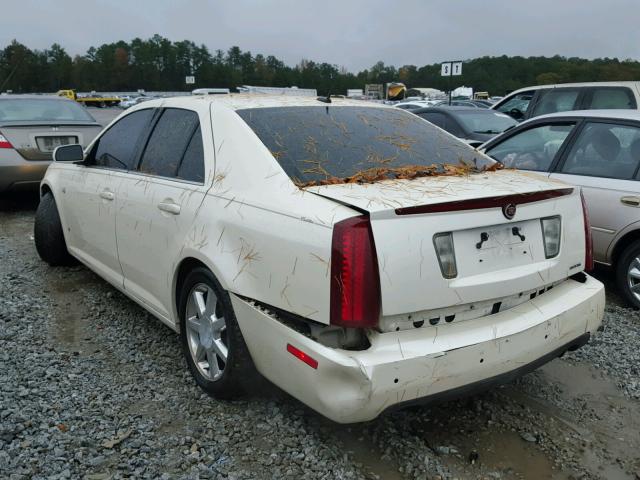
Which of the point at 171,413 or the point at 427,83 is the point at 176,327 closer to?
the point at 171,413

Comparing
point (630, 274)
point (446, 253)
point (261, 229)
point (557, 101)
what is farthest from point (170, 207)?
point (557, 101)

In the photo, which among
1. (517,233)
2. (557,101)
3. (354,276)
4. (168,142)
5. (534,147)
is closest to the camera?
(354,276)

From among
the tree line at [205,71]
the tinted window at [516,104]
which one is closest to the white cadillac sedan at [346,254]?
the tinted window at [516,104]

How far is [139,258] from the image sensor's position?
3502 millimetres

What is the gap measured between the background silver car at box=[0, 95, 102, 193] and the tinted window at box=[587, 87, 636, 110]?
22.3 feet

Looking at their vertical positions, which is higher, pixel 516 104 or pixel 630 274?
pixel 516 104

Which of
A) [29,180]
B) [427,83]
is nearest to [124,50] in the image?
[427,83]

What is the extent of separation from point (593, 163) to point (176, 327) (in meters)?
3.51

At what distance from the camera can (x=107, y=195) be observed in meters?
3.86

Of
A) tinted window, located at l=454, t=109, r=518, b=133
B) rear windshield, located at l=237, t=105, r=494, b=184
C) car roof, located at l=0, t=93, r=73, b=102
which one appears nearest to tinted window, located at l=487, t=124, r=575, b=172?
rear windshield, located at l=237, t=105, r=494, b=184

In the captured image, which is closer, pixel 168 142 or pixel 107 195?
pixel 168 142

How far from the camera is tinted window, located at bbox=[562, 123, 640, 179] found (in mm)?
4465

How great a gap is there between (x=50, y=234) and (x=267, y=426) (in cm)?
320

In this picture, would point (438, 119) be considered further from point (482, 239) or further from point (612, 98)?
point (482, 239)
